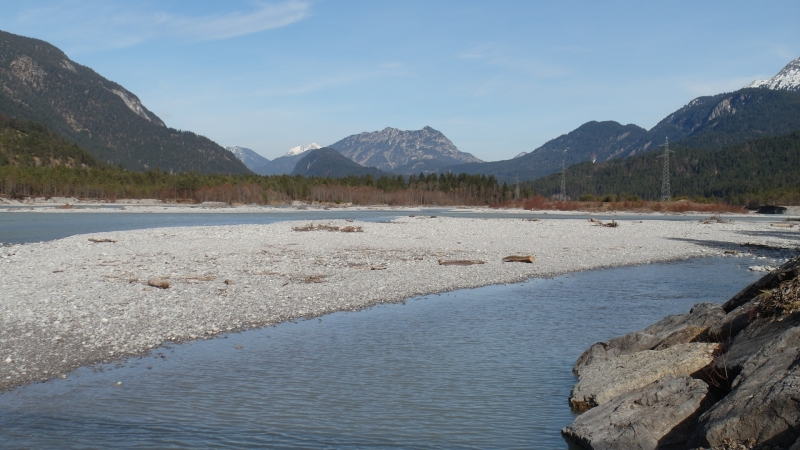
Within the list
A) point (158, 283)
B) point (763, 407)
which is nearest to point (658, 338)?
point (763, 407)

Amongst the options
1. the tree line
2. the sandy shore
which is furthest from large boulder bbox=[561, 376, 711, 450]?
the tree line

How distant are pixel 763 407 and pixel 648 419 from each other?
6.02 ft

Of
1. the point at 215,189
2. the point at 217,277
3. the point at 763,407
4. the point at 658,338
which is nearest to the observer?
the point at 763,407

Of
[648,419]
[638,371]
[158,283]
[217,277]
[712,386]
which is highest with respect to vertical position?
[158,283]

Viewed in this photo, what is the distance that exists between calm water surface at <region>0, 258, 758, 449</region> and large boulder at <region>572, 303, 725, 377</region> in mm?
702

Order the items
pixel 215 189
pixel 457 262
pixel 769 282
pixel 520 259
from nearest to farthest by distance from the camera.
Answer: pixel 769 282, pixel 457 262, pixel 520 259, pixel 215 189

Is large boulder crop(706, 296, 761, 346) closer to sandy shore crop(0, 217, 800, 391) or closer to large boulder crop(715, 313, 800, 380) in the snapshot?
large boulder crop(715, 313, 800, 380)

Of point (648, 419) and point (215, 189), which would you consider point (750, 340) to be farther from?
point (215, 189)

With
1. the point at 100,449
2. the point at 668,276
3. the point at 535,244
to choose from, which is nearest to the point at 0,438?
the point at 100,449

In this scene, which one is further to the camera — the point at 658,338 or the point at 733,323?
the point at 658,338

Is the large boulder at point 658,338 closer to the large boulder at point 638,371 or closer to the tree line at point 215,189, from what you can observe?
the large boulder at point 638,371

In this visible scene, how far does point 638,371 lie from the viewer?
35.1ft

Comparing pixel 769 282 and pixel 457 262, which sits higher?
pixel 769 282

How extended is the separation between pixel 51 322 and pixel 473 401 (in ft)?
35.3
